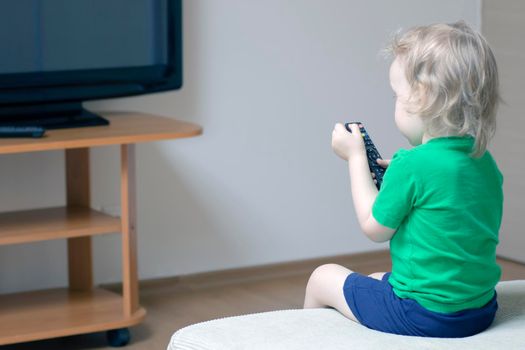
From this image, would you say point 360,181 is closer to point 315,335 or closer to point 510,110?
point 315,335

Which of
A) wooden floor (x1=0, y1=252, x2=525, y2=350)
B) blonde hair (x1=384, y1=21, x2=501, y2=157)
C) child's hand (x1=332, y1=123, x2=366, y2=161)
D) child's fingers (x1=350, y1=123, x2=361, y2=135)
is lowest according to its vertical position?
wooden floor (x1=0, y1=252, x2=525, y2=350)

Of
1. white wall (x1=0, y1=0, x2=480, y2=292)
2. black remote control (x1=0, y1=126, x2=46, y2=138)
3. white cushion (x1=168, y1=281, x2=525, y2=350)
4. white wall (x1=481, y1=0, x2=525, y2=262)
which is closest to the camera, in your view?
white cushion (x1=168, y1=281, x2=525, y2=350)

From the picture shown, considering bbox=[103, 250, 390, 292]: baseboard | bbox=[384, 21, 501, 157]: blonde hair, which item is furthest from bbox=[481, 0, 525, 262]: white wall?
bbox=[384, 21, 501, 157]: blonde hair

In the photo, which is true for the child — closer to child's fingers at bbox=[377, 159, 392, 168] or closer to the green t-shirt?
the green t-shirt

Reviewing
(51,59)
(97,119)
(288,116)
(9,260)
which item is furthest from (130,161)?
(288,116)

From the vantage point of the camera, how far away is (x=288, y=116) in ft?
11.6

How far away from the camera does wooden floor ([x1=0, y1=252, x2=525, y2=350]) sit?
2.95 meters

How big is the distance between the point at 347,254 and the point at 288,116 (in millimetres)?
593

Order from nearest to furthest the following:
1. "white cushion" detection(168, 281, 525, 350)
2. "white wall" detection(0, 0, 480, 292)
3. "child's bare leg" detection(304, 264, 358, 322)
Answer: "white cushion" detection(168, 281, 525, 350) → "child's bare leg" detection(304, 264, 358, 322) → "white wall" detection(0, 0, 480, 292)

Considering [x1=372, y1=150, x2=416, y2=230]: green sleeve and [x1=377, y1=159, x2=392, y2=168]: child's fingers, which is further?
[x1=377, y1=159, x2=392, y2=168]: child's fingers

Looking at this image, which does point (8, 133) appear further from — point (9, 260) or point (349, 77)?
point (349, 77)

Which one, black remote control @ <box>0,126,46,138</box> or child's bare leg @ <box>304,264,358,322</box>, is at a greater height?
black remote control @ <box>0,126,46,138</box>

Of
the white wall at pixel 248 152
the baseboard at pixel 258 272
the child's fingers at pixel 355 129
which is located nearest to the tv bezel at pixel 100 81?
the white wall at pixel 248 152

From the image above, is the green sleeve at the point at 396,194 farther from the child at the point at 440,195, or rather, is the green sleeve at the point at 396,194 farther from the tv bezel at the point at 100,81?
the tv bezel at the point at 100,81
